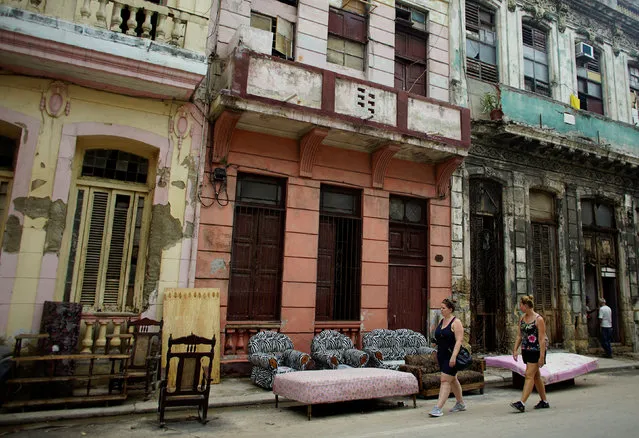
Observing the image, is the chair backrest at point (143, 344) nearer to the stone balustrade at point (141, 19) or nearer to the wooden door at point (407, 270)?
the stone balustrade at point (141, 19)

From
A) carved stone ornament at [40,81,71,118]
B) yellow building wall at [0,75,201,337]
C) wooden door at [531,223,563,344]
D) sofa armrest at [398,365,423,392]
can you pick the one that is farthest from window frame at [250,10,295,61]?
wooden door at [531,223,563,344]

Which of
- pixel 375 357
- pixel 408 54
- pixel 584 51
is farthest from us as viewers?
pixel 584 51

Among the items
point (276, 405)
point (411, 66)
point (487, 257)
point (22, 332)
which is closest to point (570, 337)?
point (487, 257)

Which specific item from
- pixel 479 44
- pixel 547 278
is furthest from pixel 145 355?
pixel 479 44

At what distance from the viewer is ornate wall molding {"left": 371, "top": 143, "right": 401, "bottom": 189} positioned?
9848mm

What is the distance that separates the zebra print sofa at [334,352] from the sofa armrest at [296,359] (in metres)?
0.40

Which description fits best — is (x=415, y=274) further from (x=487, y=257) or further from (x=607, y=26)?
(x=607, y=26)

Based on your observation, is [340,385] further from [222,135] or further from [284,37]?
[284,37]

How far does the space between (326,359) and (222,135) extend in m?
4.31

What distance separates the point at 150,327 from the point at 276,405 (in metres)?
2.47

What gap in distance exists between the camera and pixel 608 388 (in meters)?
8.57

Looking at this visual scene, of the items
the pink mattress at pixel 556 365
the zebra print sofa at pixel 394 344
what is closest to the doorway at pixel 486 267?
the pink mattress at pixel 556 365

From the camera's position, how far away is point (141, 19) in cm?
789

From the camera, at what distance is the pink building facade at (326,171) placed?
27.8ft
